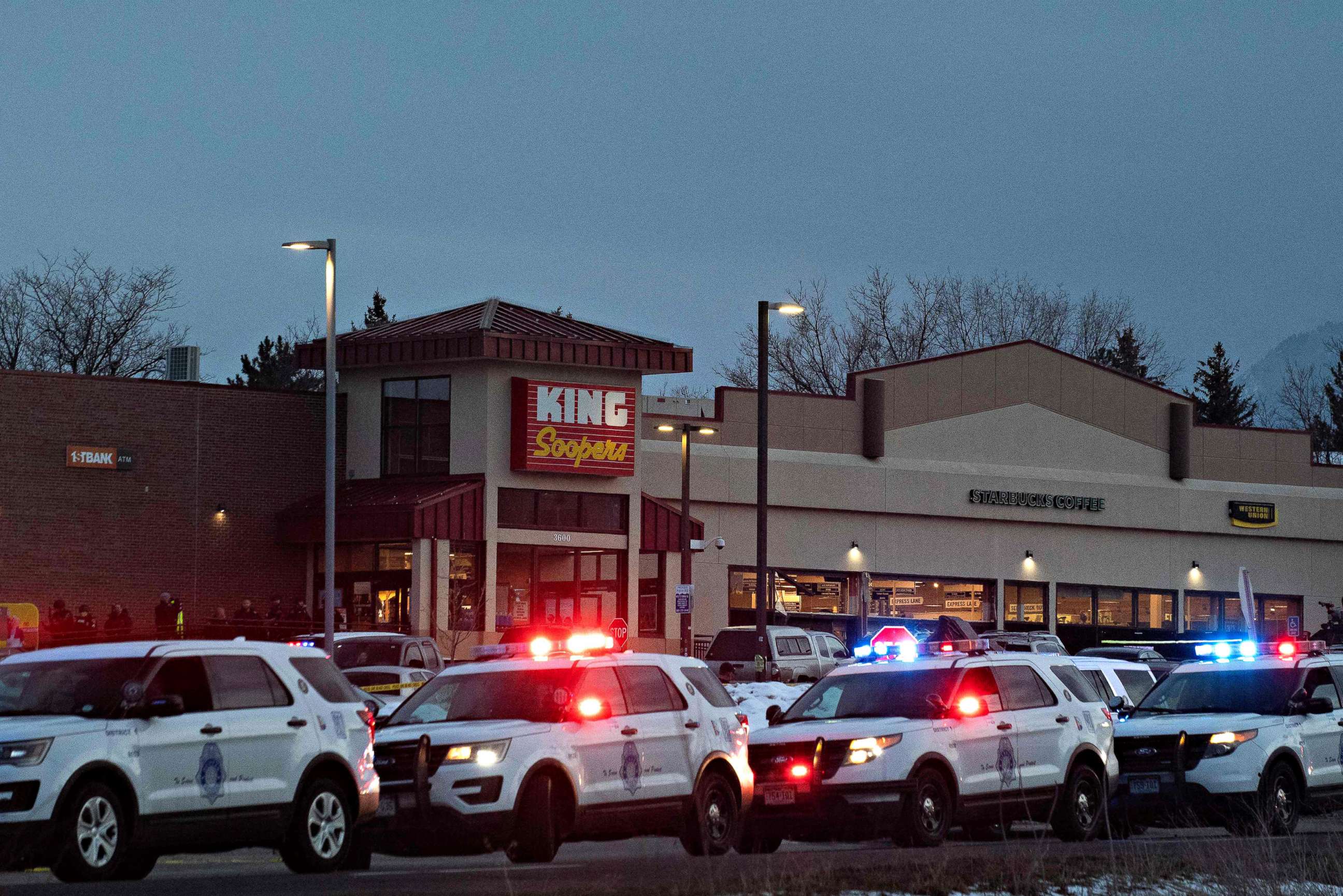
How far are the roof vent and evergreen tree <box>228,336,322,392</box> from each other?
2626 centimetres

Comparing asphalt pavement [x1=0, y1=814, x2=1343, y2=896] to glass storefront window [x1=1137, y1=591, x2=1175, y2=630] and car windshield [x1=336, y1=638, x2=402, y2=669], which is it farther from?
glass storefront window [x1=1137, y1=591, x2=1175, y2=630]

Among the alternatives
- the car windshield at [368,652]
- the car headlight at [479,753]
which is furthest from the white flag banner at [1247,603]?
the car headlight at [479,753]

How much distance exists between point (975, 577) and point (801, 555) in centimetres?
606

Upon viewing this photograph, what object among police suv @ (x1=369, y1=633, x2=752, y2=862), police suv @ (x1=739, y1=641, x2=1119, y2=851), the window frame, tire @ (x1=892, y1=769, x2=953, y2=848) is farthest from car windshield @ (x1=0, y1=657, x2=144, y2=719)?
the window frame

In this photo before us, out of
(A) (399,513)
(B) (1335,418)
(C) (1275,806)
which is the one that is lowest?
(C) (1275,806)

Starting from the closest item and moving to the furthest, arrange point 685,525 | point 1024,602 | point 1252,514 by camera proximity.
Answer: point 685,525 < point 1024,602 < point 1252,514

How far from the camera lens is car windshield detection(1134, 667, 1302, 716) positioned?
20.0m

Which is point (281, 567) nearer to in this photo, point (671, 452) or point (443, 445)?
point (443, 445)

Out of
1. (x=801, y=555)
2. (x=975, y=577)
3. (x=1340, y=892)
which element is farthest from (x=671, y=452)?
(x=1340, y=892)

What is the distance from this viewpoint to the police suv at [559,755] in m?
15.1

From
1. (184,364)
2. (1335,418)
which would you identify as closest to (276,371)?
(184,364)

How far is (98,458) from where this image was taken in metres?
42.9

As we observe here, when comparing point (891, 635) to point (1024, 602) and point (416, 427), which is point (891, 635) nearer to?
point (416, 427)

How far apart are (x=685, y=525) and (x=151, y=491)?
40.2 feet
